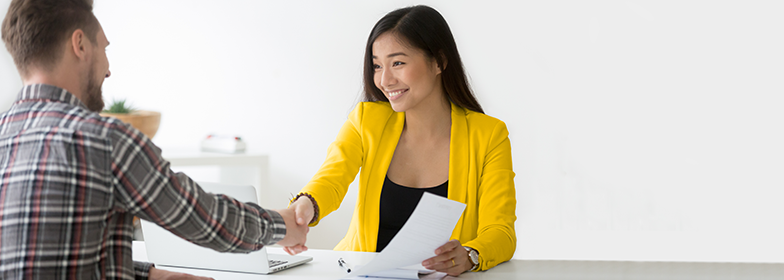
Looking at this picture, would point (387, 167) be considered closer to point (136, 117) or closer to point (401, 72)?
point (401, 72)

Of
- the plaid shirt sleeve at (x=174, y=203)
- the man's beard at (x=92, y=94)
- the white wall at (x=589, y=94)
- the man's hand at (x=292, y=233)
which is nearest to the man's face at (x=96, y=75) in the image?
the man's beard at (x=92, y=94)

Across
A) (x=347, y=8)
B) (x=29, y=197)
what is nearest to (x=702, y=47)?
(x=347, y=8)

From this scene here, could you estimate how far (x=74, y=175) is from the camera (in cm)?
76

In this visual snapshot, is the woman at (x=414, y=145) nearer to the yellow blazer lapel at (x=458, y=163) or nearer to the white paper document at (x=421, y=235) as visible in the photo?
the yellow blazer lapel at (x=458, y=163)

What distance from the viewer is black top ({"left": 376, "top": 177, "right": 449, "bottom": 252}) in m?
1.73

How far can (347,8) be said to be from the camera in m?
3.85

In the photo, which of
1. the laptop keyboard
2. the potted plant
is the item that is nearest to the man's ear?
the laptop keyboard

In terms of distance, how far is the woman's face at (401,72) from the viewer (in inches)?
66.6

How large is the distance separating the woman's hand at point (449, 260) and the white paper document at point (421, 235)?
0.10ft

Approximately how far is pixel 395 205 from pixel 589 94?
2150mm

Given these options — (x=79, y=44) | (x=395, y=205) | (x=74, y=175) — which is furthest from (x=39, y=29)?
(x=395, y=205)

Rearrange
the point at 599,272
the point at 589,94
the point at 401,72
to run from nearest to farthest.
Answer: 1. the point at 599,272
2. the point at 401,72
3. the point at 589,94

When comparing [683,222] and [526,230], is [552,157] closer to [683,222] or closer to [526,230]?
[526,230]

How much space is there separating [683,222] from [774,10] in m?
1.28
